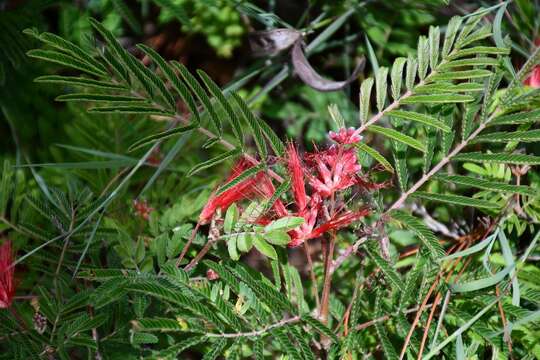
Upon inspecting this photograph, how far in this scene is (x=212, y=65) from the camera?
224 cm

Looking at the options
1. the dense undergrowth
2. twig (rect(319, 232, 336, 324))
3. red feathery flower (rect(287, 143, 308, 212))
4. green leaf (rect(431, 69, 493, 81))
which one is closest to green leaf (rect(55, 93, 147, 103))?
the dense undergrowth

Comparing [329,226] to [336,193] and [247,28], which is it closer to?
[336,193]

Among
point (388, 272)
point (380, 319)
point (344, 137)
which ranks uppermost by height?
point (344, 137)

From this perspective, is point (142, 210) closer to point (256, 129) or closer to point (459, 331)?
point (256, 129)

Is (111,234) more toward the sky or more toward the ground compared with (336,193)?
more toward the ground

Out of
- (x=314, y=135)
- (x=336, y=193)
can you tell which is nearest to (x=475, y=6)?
(x=314, y=135)

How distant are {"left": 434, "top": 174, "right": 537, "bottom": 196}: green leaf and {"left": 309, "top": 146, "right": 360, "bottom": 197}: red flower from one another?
0.55ft

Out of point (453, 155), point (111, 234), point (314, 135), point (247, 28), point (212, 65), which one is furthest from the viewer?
point (212, 65)

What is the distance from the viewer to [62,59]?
0.98 meters

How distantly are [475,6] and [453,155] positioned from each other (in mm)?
703

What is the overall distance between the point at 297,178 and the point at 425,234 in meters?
0.21

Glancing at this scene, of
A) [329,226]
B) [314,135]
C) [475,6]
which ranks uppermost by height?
[475,6]

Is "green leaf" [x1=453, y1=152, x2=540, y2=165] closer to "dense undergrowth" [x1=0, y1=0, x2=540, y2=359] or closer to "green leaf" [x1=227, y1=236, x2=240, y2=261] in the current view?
"dense undergrowth" [x1=0, y1=0, x2=540, y2=359]

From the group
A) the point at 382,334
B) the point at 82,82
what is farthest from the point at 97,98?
the point at 382,334
